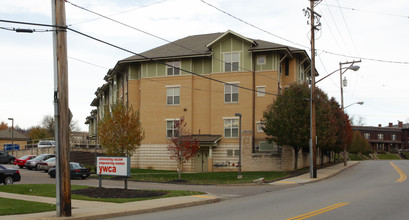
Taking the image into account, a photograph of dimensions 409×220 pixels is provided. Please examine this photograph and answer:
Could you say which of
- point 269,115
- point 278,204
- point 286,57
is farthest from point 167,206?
point 286,57

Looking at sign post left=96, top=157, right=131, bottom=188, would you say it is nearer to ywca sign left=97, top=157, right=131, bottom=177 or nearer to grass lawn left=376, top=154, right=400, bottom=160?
ywca sign left=97, top=157, right=131, bottom=177

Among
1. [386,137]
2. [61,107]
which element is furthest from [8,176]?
[386,137]

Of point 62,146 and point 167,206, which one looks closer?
point 62,146

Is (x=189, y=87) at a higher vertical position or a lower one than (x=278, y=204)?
higher

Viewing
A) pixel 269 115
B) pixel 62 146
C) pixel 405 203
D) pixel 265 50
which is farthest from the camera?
pixel 265 50

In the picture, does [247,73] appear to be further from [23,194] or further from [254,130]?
[23,194]

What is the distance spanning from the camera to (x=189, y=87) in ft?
137

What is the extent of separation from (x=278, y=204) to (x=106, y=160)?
836 cm

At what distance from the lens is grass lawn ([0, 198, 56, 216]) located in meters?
13.2

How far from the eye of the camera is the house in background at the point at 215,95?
130 ft

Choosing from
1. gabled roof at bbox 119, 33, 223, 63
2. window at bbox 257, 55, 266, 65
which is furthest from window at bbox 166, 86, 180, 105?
window at bbox 257, 55, 266, 65

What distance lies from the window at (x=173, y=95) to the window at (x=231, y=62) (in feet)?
18.3

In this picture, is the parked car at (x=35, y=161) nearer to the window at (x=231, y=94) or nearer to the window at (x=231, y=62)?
the window at (x=231, y=94)

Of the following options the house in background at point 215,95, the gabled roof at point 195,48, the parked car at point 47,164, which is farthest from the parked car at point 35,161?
the gabled roof at point 195,48
